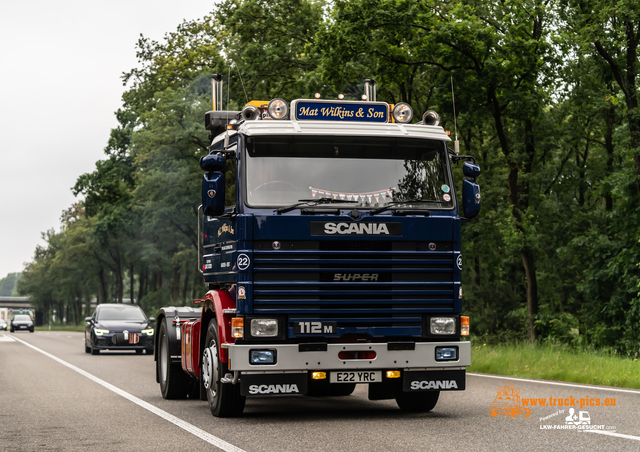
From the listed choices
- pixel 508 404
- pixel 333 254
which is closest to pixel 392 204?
pixel 333 254

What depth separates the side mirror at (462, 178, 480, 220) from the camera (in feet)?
32.6

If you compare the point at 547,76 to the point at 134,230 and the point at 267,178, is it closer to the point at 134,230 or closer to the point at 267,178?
the point at 267,178

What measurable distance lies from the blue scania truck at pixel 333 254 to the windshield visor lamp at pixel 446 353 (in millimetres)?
11

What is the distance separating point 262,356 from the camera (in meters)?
9.20

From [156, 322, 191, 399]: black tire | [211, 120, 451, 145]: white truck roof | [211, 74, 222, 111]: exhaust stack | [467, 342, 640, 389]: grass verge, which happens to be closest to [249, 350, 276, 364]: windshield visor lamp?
[211, 120, 451, 145]: white truck roof

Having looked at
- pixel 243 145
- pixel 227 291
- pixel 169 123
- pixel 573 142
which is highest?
pixel 169 123

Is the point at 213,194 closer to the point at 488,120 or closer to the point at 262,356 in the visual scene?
the point at 262,356

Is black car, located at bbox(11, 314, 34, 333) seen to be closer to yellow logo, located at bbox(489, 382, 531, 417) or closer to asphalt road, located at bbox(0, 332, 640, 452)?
asphalt road, located at bbox(0, 332, 640, 452)

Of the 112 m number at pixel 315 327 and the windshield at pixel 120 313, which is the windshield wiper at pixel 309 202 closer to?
the 112 m number at pixel 315 327

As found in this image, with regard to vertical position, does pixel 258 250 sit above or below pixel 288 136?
below

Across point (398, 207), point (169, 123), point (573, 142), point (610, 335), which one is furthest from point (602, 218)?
point (398, 207)

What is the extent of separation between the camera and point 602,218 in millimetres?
32562

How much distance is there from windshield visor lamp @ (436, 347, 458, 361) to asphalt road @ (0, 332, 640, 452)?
676 millimetres

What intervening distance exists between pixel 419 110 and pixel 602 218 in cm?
826
